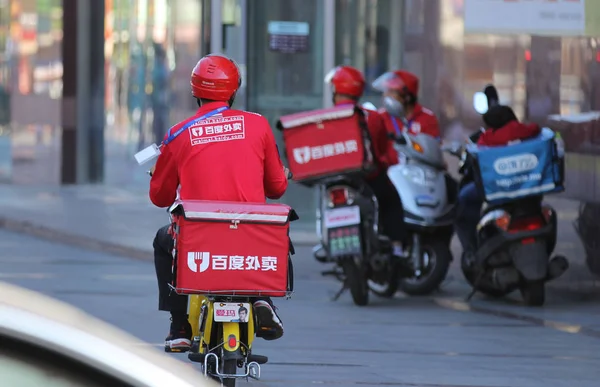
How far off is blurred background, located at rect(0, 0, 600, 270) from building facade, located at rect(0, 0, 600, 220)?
0.01 metres

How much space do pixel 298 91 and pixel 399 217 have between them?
4.65m

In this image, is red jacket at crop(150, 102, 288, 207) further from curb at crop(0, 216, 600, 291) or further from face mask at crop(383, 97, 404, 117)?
curb at crop(0, 216, 600, 291)

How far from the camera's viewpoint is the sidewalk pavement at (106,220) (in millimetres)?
11298

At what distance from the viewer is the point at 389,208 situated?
1087 cm

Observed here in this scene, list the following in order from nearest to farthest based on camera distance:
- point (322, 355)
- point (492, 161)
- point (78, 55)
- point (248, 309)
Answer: point (248, 309) < point (322, 355) < point (492, 161) < point (78, 55)

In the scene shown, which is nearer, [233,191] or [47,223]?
[233,191]

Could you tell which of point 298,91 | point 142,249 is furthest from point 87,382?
point 298,91

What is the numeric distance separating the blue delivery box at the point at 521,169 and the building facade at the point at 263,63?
0.92 meters

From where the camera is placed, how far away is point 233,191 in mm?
6227

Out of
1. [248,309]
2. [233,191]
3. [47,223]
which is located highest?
[233,191]

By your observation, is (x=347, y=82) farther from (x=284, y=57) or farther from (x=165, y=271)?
(x=284, y=57)

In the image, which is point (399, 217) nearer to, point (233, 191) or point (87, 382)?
point (233, 191)

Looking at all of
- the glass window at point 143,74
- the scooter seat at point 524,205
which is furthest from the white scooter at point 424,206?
the glass window at point 143,74

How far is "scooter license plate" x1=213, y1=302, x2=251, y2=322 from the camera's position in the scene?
6016 mm
